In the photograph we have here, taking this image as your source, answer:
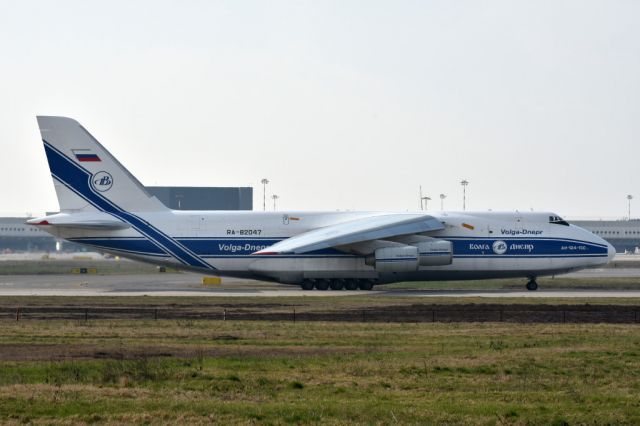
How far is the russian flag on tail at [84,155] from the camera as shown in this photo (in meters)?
58.3

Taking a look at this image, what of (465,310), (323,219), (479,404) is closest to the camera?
(479,404)

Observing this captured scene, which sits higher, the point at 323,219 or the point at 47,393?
the point at 323,219

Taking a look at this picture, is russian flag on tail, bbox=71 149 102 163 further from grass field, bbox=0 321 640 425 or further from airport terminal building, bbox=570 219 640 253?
airport terminal building, bbox=570 219 640 253

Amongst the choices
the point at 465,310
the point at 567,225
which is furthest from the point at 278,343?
the point at 567,225

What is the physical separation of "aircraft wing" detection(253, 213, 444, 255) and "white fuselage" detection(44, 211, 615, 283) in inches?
35.6

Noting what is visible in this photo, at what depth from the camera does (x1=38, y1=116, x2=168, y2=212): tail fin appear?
191 feet

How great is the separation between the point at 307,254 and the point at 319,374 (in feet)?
114

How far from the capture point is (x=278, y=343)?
30.6 m

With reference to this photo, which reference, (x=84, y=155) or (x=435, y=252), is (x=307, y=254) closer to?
(x=435, y=252)

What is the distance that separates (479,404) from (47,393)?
28.2 ft

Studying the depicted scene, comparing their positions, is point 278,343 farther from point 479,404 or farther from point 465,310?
point 465,310

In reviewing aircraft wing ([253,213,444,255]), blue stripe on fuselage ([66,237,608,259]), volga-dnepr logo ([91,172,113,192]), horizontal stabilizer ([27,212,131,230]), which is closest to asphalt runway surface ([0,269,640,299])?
blue stripe on fuselage ([66,237,608,259])

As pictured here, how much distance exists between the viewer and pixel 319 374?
79.2 feet

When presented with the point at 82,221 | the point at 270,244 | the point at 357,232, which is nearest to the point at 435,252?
the point at 357,232
